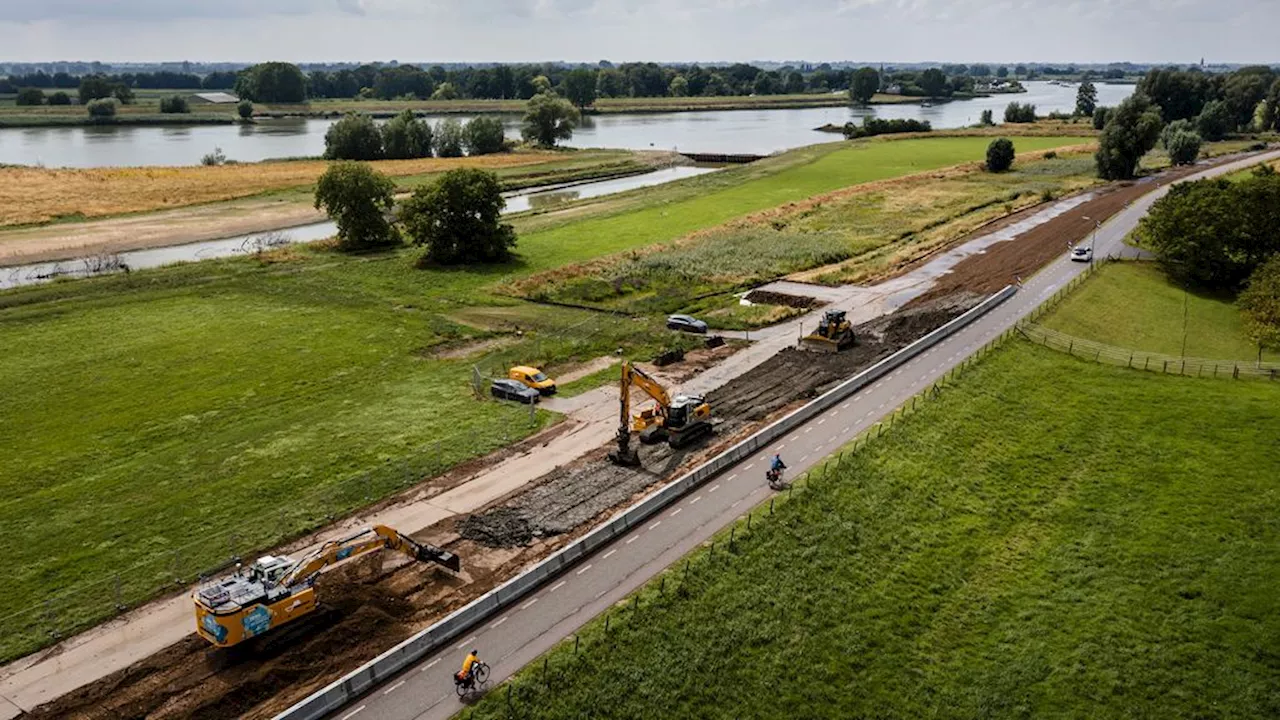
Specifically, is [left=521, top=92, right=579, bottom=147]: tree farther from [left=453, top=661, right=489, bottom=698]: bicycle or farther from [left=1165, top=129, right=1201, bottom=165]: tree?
[left=453, top=661, right=489, bottom=698]: bicycle

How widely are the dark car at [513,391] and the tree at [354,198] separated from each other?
148ft

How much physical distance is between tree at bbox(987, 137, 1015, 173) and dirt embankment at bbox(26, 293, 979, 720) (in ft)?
345

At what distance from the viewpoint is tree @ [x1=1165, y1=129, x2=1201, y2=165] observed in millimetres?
134250

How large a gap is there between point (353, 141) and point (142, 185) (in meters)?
36.7

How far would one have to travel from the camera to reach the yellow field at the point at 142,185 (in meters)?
107

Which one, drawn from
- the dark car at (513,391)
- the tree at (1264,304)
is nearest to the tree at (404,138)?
the dark car at (513,391)

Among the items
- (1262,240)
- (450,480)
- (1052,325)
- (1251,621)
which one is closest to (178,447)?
(450,480)

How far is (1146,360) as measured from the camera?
190ft

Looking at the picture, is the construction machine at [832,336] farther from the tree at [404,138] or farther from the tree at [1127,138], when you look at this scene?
the tree at [404,138]

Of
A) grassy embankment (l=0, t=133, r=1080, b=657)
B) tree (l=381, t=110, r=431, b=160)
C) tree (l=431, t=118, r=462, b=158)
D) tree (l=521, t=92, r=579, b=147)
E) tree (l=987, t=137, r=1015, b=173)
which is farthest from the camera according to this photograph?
tree (l=521, t=92, r=579, b=147)

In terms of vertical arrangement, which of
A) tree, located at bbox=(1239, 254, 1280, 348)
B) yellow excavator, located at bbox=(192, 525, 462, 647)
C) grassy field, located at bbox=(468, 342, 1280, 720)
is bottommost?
grassy field, located at bbox=(468, 342, 1280, 720)

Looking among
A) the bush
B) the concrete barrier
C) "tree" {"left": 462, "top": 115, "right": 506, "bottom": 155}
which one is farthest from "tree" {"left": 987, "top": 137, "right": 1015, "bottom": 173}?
the concrete barrier

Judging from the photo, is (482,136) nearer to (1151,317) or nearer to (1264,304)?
(1151,317)

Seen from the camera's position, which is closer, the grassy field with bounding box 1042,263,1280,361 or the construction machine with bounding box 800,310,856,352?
the construction machine with bounding box 800,310,856,352
